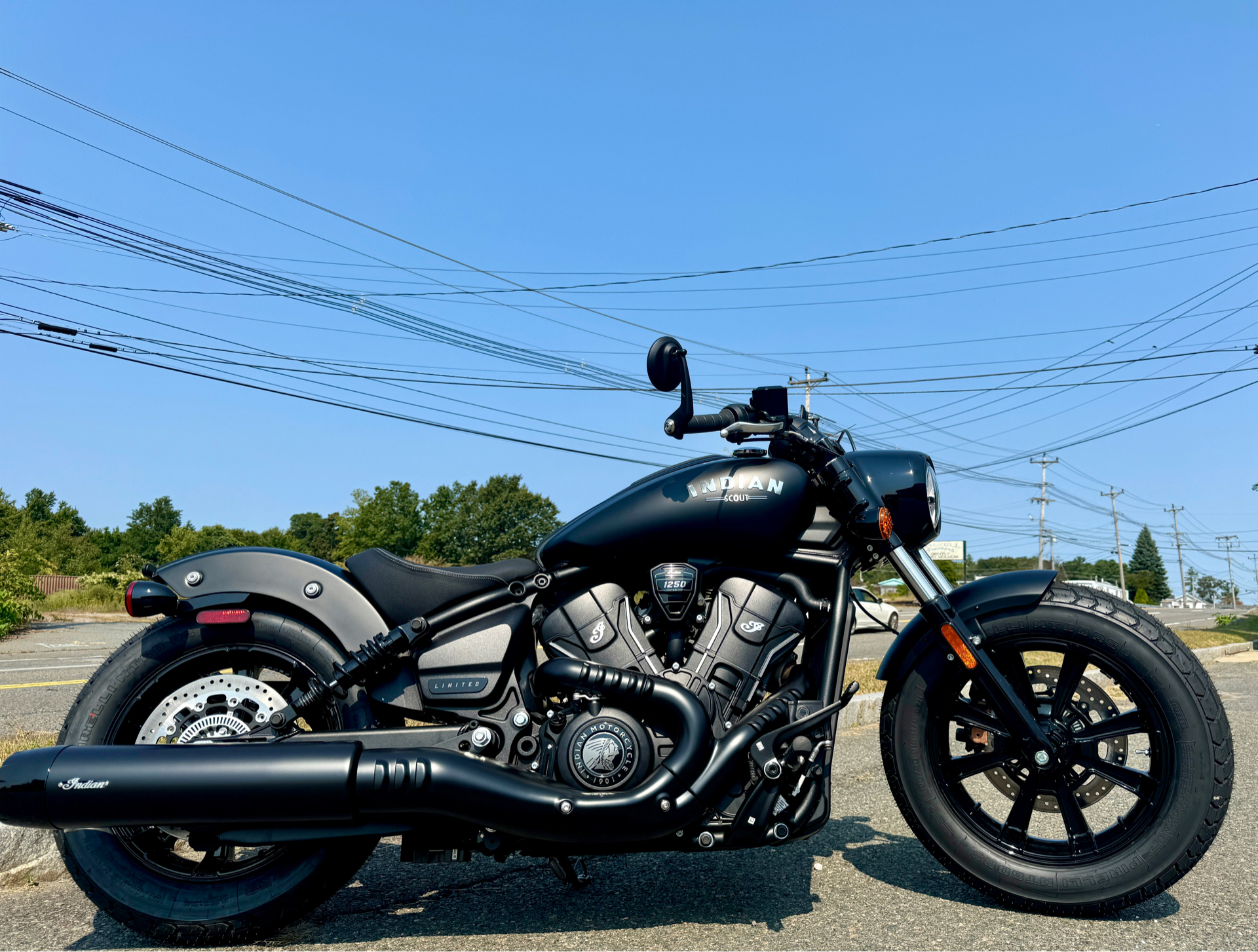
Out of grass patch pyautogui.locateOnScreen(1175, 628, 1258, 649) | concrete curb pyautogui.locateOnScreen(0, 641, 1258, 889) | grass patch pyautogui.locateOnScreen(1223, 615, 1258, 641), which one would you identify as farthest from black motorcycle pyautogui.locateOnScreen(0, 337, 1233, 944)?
grass patch pyautogui.locateOnScreen(1223, 615, 1258, 641)

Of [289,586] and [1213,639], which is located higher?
[289,586]

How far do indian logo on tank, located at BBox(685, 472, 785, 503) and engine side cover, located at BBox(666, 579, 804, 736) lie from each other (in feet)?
0.88

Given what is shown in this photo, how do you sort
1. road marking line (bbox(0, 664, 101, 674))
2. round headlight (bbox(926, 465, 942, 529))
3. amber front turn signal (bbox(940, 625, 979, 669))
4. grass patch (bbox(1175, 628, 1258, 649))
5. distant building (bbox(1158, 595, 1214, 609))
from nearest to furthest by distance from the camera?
amber front turn signal (bbox(940, 625, 979, 669)) < round headlight (bbox(926, 465, 942, 529)) < road marking line (bbox(0, 664, 101, 674)) < grass patch (bbox(1175, 628, 1258, 649)) < distant building (bbox(1158, 595, 1214, 609))

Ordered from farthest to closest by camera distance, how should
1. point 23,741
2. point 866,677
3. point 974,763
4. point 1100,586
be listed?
point 1100,586, point 866,677, point 23,741, point 974,763

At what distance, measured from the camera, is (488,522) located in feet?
249

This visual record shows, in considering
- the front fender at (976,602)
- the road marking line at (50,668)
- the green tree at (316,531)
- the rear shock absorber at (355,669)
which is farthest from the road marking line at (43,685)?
the green tree at (316,531)

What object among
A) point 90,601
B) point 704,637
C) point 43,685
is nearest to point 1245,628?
point 704,637

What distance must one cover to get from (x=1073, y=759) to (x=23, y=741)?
16.7 ft

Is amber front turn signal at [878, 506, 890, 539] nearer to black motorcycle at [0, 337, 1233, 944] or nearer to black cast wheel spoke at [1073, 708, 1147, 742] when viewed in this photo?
black motorcycle at [0, 337, 1233, 944]

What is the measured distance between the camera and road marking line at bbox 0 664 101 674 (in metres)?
11.0

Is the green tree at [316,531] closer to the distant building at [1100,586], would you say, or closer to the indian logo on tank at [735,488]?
the distant building at [1100,586]

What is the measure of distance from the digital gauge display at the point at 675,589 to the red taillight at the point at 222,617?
134cm

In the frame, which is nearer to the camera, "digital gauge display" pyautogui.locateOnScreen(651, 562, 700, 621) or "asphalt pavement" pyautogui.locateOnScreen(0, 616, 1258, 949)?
"asphalt pavement" pyautogui.locateOnScreen(0, 616, 1258, 949)

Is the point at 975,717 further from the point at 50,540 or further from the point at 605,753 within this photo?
the point at 50,540
